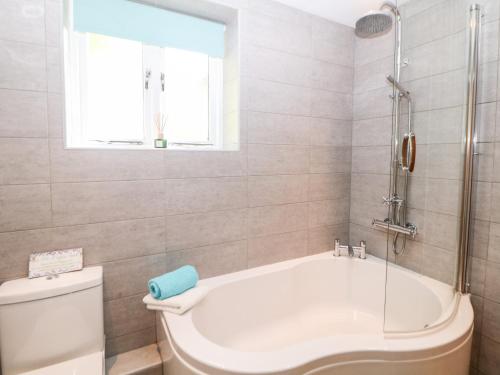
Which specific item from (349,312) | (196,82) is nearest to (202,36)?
(196,82)

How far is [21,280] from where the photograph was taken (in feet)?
4.58

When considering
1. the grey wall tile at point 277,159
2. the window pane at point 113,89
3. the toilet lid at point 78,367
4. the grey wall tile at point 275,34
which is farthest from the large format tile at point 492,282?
the window pane at point 113,89

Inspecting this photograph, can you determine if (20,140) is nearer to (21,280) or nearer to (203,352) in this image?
(21,280)

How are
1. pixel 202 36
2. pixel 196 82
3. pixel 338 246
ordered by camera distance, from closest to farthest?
pixel 202 36 → pixel 196 82 → pixel 338 246

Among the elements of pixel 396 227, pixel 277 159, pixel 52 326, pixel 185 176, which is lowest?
pixel 52 326

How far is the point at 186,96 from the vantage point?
6.56ft

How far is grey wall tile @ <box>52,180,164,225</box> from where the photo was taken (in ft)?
4.84

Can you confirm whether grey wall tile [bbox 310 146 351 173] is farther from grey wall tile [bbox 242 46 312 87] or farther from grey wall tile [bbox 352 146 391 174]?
grey wall tile [bbox 242 46 312 87]

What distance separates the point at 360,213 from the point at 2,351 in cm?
235

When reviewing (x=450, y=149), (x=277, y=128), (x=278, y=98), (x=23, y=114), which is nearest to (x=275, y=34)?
(x=278, y=98)

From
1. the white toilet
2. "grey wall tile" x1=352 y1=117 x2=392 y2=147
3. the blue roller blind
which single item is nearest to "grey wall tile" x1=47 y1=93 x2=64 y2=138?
the blue roller blind

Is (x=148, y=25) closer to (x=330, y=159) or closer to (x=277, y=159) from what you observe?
(x=277, y=159)

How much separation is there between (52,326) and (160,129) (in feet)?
3.92

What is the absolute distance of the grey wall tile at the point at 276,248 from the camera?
6.68 ft
